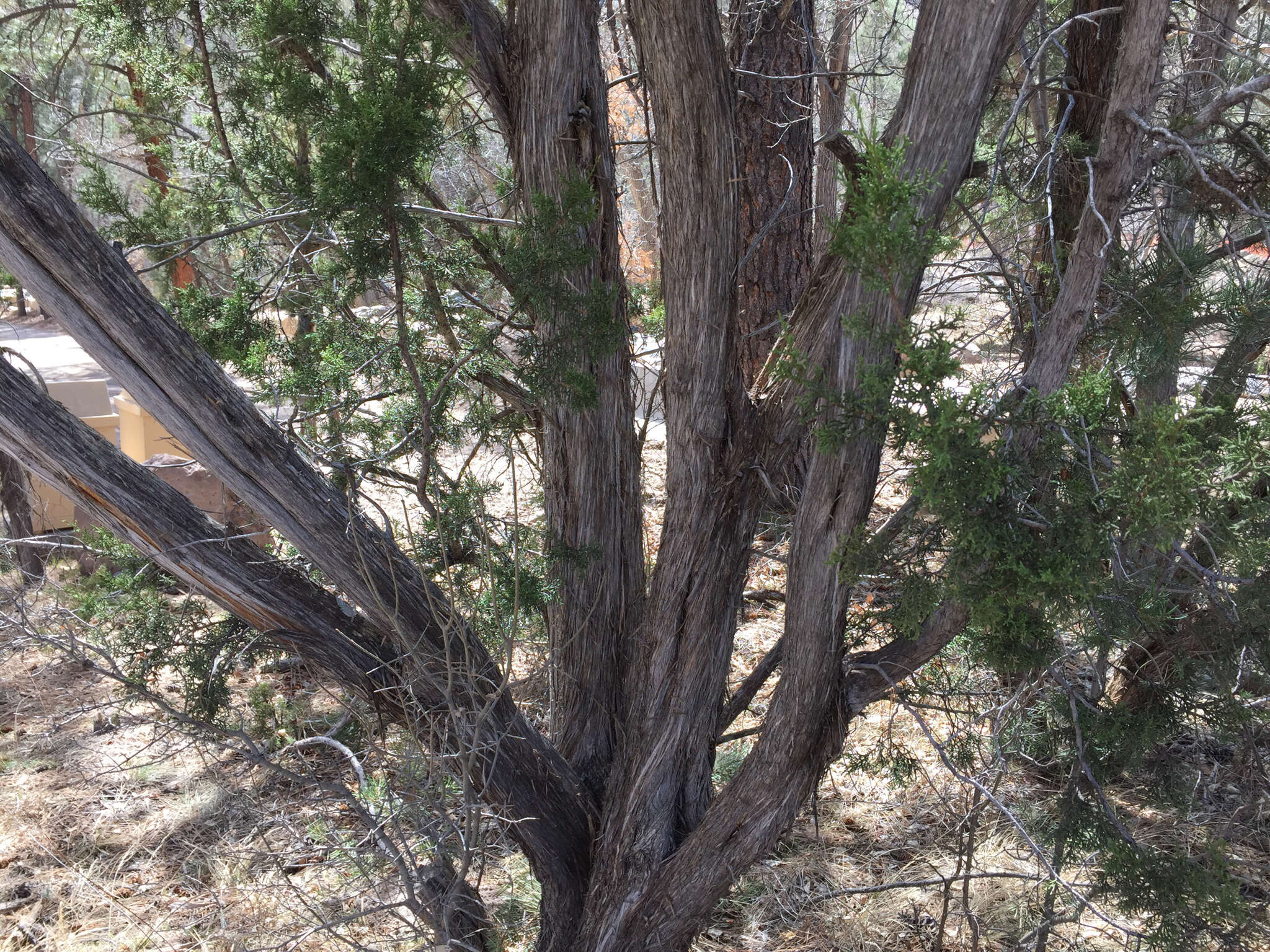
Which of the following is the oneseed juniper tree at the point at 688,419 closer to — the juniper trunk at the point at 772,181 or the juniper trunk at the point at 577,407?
the juniper trunk at the point at 577,407

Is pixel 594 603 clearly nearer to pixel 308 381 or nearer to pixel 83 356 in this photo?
pixel 308 381

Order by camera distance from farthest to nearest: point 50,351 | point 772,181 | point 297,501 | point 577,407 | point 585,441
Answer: point 50,351, point 772,181, point 585,441, point 577,407, point 297,501

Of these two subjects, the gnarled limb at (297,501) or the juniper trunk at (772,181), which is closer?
the gnarled limb at (297,501)

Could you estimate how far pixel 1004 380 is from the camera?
3.20 m

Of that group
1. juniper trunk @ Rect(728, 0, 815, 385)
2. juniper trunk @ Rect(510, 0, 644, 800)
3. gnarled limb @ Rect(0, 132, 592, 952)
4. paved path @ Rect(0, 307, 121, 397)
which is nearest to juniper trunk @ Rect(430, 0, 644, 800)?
juniper trunk @ Rect(510, 0, 644, 800)

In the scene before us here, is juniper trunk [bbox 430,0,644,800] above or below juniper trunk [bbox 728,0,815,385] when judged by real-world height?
below

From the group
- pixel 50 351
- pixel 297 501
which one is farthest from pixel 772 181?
pixel 50 351

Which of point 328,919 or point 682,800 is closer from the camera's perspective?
point 682,800

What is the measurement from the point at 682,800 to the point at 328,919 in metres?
1.46

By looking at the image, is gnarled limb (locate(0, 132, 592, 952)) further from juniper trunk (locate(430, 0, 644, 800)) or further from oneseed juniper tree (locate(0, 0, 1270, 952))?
juniper trunk (locate(430, 0, 644, 800))

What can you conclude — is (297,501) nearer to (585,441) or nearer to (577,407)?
(577,407)

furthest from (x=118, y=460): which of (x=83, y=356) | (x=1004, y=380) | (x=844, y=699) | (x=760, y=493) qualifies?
(x=83, y=356)

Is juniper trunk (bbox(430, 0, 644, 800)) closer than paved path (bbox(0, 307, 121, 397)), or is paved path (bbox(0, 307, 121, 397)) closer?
juniper trunk (bbox(430, 0, 644, 800))

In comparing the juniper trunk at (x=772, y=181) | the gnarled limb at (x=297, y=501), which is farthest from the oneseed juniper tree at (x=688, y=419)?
the juniper trunk at (x=772, y=181)
